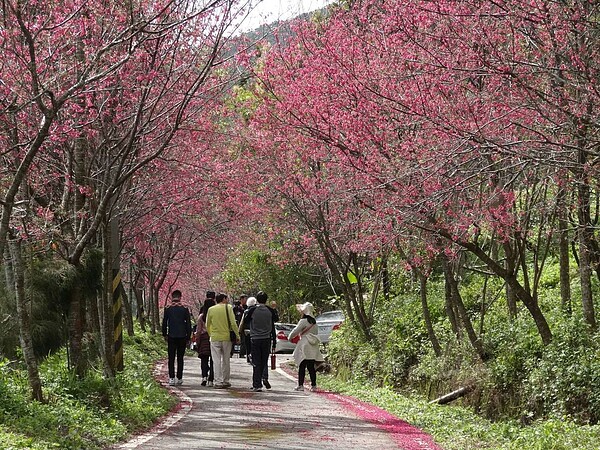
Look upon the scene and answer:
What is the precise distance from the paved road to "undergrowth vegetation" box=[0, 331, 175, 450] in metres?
0.36

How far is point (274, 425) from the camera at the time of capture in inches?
495

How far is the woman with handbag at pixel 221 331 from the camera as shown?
18688 millimetres

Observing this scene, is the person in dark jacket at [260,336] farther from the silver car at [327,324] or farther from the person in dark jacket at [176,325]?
the silver car at [327,324]

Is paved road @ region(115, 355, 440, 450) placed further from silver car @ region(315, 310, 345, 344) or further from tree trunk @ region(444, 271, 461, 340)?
silver car @ region(315, 310, 345, 344)

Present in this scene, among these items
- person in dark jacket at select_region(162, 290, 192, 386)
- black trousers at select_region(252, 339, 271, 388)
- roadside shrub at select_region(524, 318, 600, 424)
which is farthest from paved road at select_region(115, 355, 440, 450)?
roadside shrub at select_region(524, 318, 600, 424)

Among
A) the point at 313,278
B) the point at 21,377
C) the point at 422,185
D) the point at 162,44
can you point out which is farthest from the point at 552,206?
the point at 313,278

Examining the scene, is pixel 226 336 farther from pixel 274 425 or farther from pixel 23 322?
pixel 23 322

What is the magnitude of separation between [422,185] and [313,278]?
30973 millimetres

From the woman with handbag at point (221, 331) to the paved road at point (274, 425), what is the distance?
679 millimetres

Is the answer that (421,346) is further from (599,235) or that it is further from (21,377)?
(21,377)

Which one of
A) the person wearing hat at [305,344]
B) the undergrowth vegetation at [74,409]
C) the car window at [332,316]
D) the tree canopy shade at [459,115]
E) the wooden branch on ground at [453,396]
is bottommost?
the wooden branch on ground at [453,396]

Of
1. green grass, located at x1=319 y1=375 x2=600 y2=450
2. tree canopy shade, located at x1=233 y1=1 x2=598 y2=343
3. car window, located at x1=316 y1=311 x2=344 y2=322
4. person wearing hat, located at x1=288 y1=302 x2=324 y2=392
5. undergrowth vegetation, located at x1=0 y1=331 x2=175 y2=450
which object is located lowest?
green grass, located at x1=319 y1=375 x2=600 y2=450

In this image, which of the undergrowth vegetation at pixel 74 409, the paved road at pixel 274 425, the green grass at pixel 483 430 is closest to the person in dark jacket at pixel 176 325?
the paved road at pixel 274 425

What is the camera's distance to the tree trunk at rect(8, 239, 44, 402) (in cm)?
1130
